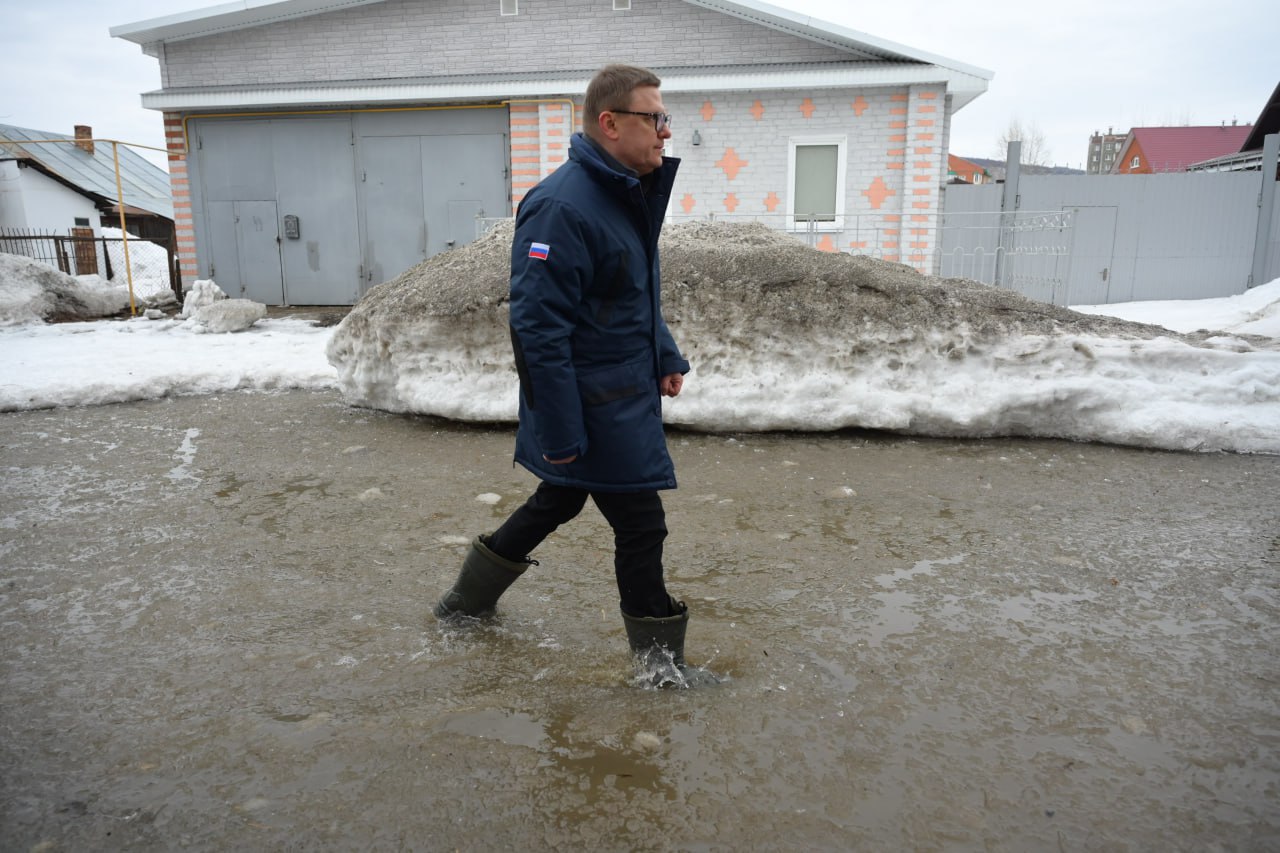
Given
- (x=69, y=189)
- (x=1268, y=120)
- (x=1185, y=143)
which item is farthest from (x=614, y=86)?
(x=1185, y=143)

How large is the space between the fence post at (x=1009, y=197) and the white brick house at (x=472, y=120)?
3.79 feet

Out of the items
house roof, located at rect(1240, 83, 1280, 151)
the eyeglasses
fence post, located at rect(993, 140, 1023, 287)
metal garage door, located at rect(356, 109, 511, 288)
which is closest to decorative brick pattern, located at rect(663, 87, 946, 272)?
fence post, located at rect(993, 140, 1023, 287)

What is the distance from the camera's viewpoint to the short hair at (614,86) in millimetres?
2322

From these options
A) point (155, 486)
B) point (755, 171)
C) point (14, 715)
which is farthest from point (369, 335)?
point (755, 171)

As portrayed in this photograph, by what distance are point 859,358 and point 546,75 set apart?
955 centimetres

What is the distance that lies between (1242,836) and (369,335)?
206 inches

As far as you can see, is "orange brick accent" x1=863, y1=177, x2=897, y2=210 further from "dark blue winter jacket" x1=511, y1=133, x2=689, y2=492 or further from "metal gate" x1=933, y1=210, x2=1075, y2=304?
"dark blue winter jacket" x1=511, y1=133, x2=689, y2=492

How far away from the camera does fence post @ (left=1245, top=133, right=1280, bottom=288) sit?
1353 cm

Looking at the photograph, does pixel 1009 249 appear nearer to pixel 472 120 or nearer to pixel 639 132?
pixel 472 120

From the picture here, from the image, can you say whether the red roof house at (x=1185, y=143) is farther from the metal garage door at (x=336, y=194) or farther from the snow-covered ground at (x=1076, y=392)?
the snow-covered ground at (x=1076, y=392)

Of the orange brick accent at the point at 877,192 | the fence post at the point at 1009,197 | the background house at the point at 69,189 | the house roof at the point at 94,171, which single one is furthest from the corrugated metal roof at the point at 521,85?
the house roof at the point at 94,171

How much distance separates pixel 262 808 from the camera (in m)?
1.93

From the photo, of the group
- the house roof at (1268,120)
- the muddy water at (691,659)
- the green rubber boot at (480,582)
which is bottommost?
the muddy water at (691,659)

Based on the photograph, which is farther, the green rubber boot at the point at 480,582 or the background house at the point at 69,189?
the background house at the point at 69,189
